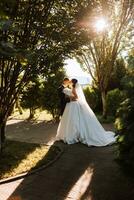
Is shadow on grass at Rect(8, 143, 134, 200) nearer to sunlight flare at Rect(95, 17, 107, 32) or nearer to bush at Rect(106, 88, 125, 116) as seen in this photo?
sunlight flare at Rect(95, 17, 107, 32)

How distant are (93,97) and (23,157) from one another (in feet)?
36.8

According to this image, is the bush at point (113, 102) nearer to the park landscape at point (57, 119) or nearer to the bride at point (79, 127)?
the park landscape at point (57, 119)

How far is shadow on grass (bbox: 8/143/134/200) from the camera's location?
20.2 ft

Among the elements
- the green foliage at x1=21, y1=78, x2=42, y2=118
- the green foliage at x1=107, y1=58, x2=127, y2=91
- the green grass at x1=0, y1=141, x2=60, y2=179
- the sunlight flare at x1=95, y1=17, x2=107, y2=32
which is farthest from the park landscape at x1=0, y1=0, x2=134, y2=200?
the green foliage at x1=107, y1=58, x2=127, y2=91

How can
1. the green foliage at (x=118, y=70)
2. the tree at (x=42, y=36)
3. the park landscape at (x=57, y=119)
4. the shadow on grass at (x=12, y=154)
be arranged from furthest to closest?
the green foliage at (x=118, y=70)
the tree at (x=42, y=36)
the shadow on grass at (x=12, y=154)
the park landscape at (x=57, y=119)

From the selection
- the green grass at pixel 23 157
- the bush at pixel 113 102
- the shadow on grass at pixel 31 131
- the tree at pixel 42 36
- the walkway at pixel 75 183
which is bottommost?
the walkway at pixel 75 183

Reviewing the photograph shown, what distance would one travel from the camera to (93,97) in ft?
64.8

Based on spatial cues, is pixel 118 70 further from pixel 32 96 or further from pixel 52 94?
pixel 32 96

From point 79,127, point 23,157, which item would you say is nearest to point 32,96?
point 79,127

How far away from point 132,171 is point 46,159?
122 inches

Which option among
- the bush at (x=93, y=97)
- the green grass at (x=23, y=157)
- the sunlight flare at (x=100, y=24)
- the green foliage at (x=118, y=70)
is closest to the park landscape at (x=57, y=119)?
the green grass at (x=23, y=157)

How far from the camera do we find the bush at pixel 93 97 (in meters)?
19.8

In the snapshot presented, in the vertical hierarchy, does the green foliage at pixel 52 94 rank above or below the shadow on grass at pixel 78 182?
above

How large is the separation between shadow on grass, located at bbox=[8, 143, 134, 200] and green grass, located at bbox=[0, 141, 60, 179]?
418 mm
